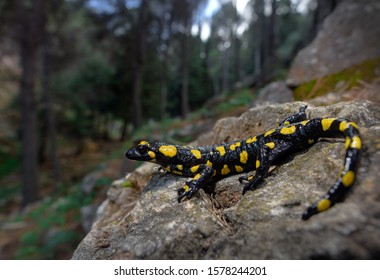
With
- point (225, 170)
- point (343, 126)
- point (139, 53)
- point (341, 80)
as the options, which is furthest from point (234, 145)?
point (139, 53)

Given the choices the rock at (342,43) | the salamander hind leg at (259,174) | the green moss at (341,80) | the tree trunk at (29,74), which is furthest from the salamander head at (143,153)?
the tree trunk at (29,74)

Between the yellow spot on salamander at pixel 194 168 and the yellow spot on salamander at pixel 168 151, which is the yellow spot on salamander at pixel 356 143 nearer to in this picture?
the yellow spot on salamander at pixel 194 168

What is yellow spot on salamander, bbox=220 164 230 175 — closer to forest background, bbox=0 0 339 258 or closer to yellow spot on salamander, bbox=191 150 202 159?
yellow spot on salamander, bbox=191 150 202 159

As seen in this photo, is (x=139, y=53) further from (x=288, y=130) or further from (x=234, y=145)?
(x=288, y=130)

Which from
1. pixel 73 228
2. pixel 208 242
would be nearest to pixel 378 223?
pixel 208 242

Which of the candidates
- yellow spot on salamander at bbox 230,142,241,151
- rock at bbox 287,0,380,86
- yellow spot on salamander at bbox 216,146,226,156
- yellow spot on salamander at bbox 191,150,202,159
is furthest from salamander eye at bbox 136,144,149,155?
rock at bbox 287,0,380,86
